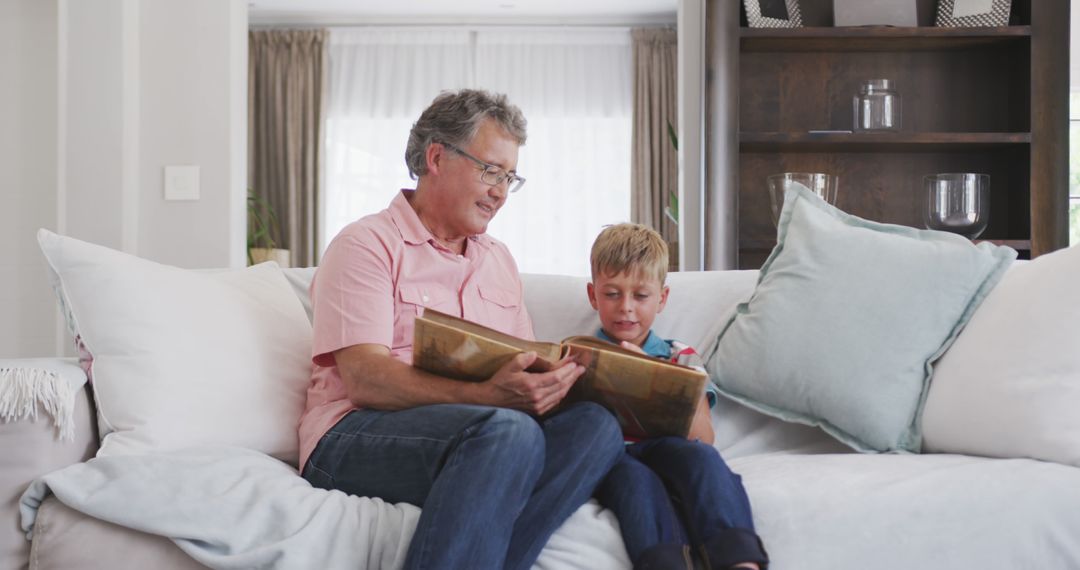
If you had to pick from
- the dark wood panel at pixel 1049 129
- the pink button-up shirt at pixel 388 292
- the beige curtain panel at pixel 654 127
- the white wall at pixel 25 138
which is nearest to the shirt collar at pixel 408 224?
the pink button-up shirt at pixel 388 292

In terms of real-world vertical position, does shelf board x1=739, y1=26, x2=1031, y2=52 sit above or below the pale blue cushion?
above

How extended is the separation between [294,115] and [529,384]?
5.38 meters

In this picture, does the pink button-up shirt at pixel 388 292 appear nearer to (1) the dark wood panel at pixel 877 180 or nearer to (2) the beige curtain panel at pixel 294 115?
(1) the dark wood panel at pixel 877 180

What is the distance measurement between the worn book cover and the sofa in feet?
0.62

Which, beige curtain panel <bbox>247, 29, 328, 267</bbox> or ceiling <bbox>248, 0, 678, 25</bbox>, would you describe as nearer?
ceiling <bbox>248, 0, 678, 25</bbox>

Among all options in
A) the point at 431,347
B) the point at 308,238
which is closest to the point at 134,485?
the point at 431,347

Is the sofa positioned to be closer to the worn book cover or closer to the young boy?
the young boy

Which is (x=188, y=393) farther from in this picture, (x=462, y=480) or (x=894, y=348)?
(x=894, y=348)

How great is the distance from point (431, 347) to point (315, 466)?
296 mm

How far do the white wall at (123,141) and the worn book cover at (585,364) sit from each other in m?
A: 2.18

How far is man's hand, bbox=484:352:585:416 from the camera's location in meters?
1.44

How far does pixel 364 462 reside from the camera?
4.88 ft

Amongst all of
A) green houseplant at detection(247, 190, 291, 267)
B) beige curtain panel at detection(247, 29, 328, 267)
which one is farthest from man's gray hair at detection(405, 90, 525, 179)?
beige curtain panel at detection(247, 29, 328, 267)

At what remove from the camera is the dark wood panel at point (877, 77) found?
339 centimetres
